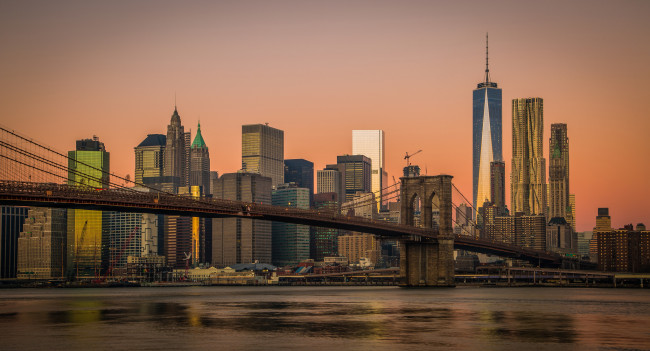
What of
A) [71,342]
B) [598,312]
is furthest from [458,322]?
[71,342]

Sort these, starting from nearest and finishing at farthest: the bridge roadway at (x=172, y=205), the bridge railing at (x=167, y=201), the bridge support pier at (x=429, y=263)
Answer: the bridge roadway at (x=172, y=205) → the bridge railing at (x=167, y=201) → the bridge support pier at (x=429, y=263)

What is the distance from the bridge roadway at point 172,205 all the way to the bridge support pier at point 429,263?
5.00 ft

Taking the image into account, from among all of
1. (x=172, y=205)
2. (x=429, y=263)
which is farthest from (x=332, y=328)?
(x=429, y=263)

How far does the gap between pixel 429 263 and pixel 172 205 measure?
39512 millimetres

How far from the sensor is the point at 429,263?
362ft

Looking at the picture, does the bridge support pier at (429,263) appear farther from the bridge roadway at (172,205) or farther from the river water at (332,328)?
the river water at (332,328)

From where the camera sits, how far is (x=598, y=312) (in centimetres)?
6147

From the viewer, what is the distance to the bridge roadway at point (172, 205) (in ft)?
237

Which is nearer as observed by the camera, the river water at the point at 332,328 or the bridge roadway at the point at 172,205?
the river water at the point at 332,328

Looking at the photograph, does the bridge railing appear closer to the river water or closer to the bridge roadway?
the bridge roadway

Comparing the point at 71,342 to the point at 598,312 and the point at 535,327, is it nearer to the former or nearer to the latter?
the point at 535,327

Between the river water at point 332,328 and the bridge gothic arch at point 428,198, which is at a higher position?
the bridge gothic arch at point 428,198

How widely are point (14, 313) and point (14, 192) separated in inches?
456

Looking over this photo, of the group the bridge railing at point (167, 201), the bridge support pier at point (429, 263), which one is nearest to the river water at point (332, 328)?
the bridge railing at point (167, 201)
